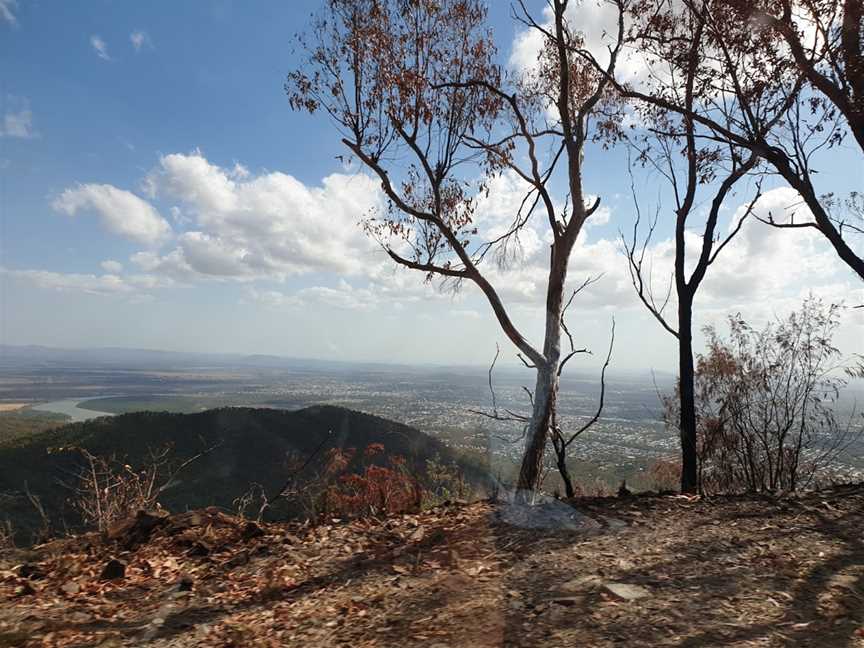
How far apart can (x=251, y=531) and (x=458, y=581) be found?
1917mm

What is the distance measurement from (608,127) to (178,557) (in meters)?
8.04

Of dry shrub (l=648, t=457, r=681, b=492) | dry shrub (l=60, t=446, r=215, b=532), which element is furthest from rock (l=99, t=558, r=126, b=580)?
dry shrub (l=648, t=457, r=681, b=492)

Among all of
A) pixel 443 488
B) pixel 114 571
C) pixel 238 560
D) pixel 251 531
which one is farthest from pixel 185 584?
pixel 443 488

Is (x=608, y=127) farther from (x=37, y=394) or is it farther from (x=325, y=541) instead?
(x=37, y=394)

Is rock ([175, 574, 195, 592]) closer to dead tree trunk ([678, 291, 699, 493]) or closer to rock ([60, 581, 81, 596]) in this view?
rock ([60, 581, 81, 596])

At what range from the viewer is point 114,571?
12.6 ft

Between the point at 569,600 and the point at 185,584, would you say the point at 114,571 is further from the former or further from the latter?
the point at 569,600

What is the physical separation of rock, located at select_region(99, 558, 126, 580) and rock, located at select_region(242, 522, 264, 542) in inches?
35.8

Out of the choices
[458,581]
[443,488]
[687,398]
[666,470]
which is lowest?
[666,470]

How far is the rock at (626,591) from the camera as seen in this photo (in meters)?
3.31

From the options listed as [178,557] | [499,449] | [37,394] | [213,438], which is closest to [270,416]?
[213,438]

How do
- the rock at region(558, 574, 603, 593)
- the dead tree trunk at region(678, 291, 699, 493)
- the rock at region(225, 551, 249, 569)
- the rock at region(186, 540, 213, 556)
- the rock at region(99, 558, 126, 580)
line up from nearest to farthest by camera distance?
the rock at region(558, 574, 603, 593), the rock at region(99, 558, 126, 580), the rock at region(225, 551, 249, 569), the rock at region(186, 540, 213, 556), the dead tree trunk at region(678, 291, 699, 493)

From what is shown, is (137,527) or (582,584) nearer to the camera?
(582,584)

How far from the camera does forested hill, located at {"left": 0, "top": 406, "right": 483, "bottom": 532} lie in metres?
25.9
